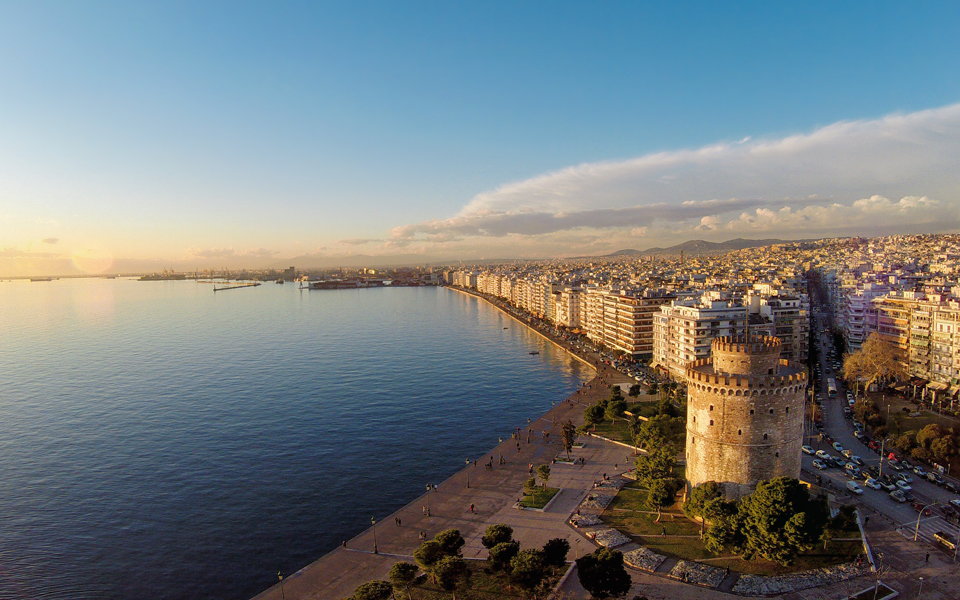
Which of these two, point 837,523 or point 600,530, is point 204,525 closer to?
point 600,530

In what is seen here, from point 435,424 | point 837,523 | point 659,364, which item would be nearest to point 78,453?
point 435,424

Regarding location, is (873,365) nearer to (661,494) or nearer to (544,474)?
(661,494)

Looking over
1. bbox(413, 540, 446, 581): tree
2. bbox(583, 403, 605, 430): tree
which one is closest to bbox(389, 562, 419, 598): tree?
bbox(413, 540, 446, 581): tree

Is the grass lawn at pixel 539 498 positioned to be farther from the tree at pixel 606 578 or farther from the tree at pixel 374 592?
the tree at pixel 374 592

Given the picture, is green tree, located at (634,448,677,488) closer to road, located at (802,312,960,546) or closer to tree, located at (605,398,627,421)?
road, located at (802,312,960,546)

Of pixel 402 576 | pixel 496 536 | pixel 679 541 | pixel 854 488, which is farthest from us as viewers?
pixel 854 488

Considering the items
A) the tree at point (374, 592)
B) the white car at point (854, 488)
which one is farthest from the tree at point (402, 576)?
the white car at point (854, 488)

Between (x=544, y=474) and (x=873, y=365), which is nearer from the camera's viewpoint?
(x=544, y=474)

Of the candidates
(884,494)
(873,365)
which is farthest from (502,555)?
(873,365)
